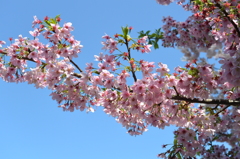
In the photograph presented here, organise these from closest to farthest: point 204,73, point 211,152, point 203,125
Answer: point 204,73
point 203,125
point 211,152

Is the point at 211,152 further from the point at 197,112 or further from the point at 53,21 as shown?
the point at 53,21

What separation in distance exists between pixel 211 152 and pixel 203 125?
336 centimetres

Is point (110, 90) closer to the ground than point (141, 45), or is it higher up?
closer to the ground

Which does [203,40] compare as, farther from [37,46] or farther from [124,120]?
[37,46]

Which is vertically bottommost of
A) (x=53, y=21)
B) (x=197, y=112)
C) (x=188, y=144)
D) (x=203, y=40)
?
(x=188, y=144)

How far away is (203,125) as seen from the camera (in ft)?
19.5

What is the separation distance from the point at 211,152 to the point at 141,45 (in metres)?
5.56

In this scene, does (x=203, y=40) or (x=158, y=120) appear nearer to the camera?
(x=158, y=120)

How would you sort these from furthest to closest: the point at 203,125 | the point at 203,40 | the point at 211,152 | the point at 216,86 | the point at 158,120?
the point at 211,152 → the point at 203,40 → the point at 203,125 → the point at 158,120 → the point at 216,86

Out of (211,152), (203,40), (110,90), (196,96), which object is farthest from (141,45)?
(211,152)

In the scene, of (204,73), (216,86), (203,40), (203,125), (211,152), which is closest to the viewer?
(204,73)

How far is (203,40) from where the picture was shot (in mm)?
8094

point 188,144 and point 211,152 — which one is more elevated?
point 211,152

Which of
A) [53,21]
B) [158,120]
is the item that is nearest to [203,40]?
[158,120]
